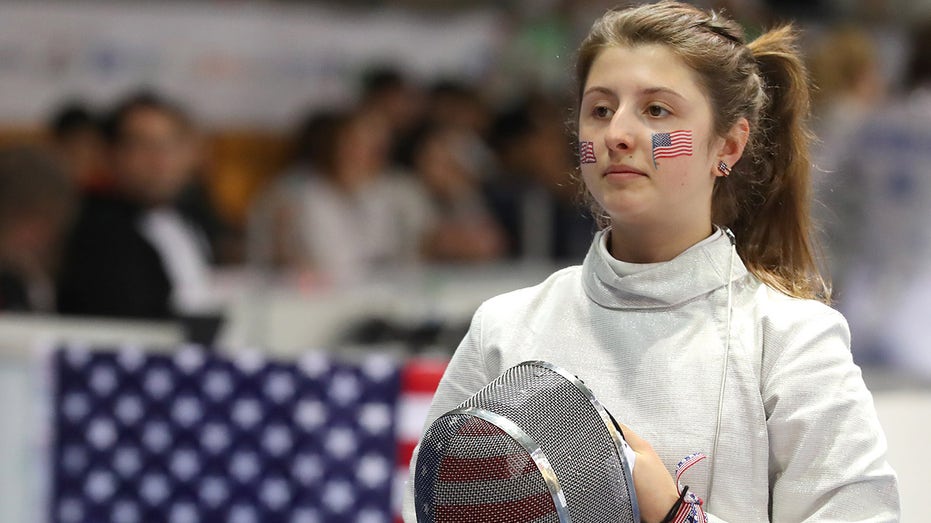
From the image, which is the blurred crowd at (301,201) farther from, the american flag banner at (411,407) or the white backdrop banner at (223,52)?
the american flag banner at (411,407)

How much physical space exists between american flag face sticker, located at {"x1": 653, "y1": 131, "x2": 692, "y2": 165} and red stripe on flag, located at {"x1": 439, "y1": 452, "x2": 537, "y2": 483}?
1.65 ft

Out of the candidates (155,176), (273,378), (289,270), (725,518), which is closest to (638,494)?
(725,518)

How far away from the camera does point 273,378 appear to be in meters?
4.08

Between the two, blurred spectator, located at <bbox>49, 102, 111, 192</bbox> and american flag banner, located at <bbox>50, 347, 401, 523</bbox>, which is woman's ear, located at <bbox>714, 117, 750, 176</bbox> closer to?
american flag banner, located at <bbox>50, 347, 401, 523</bbox>

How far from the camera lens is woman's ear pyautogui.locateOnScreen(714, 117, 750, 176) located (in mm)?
2055

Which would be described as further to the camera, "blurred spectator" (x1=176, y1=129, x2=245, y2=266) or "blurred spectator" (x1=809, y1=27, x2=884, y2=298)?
"blurred spectator" (x1=176, y1=129, x2=245, y2=266)

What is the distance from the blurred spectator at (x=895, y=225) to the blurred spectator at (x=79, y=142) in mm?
3827

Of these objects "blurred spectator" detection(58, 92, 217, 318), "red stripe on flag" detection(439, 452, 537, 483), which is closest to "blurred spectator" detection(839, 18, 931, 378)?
"blurred spectator" detection(58, 92, 217, 318)

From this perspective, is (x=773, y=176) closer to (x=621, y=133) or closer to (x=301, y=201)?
(x=621, y=133)

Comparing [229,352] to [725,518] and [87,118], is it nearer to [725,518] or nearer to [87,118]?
[725,518]

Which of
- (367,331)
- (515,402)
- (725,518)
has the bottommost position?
(367,331)

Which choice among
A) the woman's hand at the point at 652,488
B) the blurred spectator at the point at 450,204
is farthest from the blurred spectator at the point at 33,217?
the woman's hand at the point at 652,488

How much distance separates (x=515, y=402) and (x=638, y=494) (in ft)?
0.72

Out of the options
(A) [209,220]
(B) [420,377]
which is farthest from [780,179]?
(A) [209,220]
